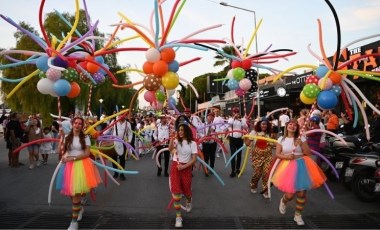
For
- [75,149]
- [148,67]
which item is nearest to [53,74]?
[75,149]

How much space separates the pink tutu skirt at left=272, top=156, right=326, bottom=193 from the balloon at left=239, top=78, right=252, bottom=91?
3224 mm

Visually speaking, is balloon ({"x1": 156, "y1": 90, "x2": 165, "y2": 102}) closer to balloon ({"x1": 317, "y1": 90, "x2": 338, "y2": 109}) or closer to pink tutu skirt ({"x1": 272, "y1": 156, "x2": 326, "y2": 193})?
pink tutu skirt ({"x1": 272, "y1": 156, "x2": 326, "y2": 193})

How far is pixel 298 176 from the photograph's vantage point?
5707 millimetres

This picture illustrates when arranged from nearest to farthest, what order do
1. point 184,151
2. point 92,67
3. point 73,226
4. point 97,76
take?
point 73,226
point 184,151
point 92,67
point 97,76

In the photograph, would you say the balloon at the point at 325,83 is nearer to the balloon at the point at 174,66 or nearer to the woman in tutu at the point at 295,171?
the woman in tutu at the point at 295,171

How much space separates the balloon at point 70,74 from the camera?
255 inches

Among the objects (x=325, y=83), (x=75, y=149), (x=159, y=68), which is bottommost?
(x=75, y=149)

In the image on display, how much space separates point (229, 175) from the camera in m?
10.1

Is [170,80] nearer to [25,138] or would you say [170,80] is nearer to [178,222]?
[178,222]

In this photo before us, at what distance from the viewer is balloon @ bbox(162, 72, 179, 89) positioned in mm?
6844

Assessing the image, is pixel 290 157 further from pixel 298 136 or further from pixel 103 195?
pixel 103 195

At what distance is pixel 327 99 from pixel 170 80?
108 inches

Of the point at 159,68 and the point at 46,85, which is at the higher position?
the point at 159,68

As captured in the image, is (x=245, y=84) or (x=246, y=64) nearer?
(x=246, y=64)
